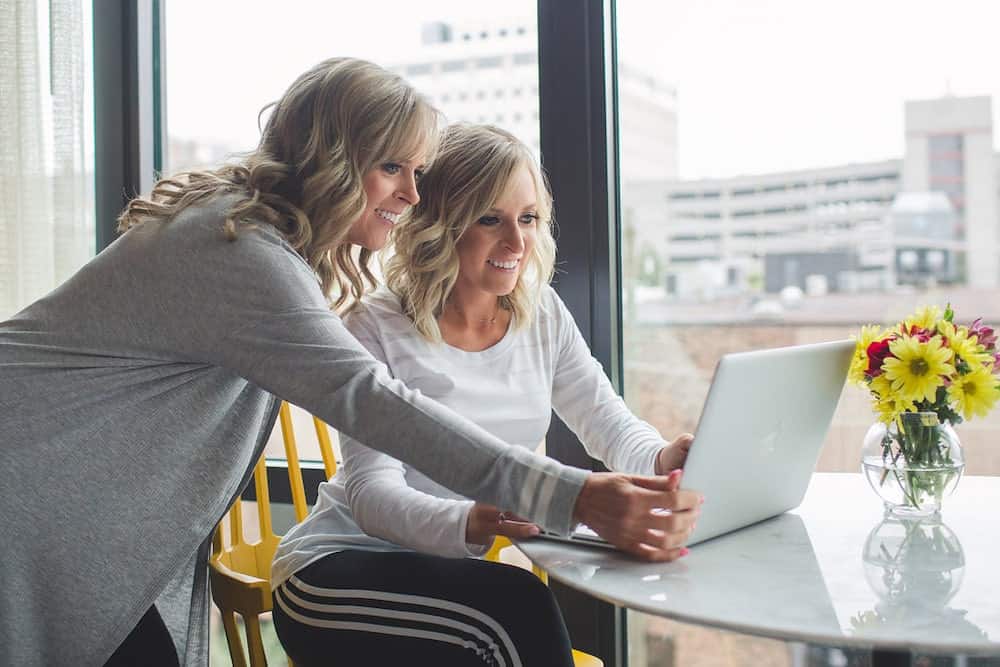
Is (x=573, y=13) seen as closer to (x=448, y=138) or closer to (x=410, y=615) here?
(x=448, y=138)

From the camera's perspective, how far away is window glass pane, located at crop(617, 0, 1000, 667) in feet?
6.07

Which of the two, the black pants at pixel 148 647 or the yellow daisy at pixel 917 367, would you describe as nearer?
the yellow daisy at pixel 917 367

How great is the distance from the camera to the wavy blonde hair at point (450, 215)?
5.53ft

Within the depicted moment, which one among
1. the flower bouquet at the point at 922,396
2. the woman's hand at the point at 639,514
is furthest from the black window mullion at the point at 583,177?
the woman's hand at the point at 639,514

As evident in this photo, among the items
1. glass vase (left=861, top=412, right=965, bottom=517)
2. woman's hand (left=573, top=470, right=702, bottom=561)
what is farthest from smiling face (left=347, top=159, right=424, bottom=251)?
glass vase (left=861, top=412, right=965, bottom=517)

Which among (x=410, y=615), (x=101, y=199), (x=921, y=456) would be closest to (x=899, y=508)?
(x=921, y=456)

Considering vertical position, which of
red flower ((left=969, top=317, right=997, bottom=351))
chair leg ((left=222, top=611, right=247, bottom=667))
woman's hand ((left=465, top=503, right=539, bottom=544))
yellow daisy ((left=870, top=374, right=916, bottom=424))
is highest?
red flower ((left=969, top=317, right=997, bottom=351))

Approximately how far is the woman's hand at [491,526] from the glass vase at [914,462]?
51cm

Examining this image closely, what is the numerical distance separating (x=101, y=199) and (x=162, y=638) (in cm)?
133

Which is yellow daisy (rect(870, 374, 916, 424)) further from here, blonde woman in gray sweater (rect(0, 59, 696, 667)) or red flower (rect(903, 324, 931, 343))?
blonde woman in gray sweater (rect(0, 59, 696, 667))

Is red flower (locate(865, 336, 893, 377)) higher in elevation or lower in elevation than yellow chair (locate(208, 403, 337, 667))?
higher

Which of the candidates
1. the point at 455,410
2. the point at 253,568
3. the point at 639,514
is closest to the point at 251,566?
the point at 253,568

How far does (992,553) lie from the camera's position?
1220 millimetres

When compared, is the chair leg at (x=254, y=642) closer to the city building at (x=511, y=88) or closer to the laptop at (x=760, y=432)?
the laptop at (x=760, y=432)
